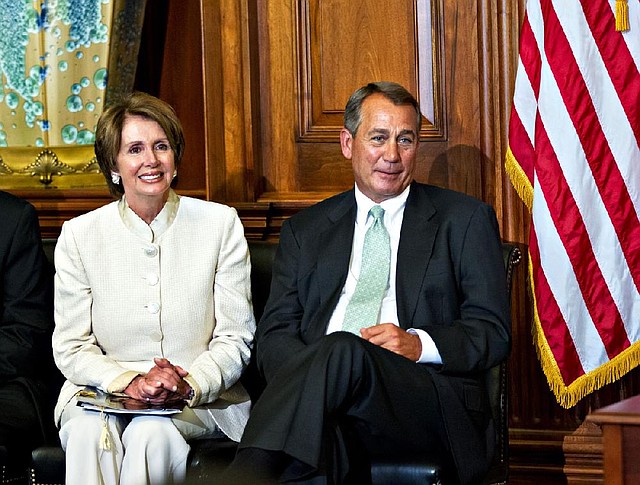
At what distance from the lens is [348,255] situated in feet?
11.7

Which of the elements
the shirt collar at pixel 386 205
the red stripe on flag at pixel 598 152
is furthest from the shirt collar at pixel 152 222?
the red stripe on flag at pixel 598 152

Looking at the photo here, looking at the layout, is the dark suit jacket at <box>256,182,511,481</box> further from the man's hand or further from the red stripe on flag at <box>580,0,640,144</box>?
the red stripe on flag at <box>580,0,640,144</box>

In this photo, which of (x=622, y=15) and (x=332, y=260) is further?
(x=622, y=15)

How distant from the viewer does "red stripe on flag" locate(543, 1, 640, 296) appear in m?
3.85

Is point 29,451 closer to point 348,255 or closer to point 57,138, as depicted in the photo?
point 348,255

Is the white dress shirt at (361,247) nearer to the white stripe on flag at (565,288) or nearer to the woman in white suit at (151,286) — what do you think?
the woman in white suit at (151,286)

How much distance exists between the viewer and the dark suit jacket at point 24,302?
3.66 meters

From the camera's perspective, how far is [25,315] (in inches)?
146

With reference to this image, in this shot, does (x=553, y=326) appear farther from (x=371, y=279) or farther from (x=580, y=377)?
(x=371, y=279)

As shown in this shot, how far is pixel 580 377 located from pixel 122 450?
Answer: 1517 millimetres

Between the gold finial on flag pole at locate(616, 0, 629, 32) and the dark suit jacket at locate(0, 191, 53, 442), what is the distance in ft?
6.29

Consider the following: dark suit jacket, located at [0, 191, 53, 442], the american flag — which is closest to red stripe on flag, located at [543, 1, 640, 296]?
the american flag

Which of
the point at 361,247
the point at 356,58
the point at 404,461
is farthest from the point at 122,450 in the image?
the point at 356,58

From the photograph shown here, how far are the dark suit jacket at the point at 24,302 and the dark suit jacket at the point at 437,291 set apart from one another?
0.70m
